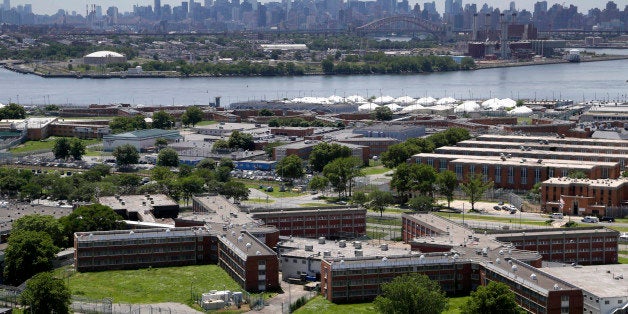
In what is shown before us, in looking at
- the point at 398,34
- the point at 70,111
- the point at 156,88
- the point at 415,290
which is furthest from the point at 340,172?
the point at 398,34

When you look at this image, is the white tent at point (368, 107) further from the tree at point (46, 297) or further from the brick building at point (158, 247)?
the tree at point (46, 297)

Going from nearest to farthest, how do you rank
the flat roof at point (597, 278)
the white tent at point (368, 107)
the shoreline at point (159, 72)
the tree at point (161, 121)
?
1. the flat roof at point (597, 278)
2. the tree at point (161, 121)
3. the white tent at point (368, 107)
4. the shoreline at point (159, 72)

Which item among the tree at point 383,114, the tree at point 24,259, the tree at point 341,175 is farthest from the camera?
the tree at point 383,114

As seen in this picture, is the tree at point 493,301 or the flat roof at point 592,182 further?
the flat roof at point 592,182

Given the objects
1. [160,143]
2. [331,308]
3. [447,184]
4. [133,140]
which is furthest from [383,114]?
[331,308]

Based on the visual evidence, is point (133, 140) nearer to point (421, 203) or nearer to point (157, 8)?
point (421, 203)

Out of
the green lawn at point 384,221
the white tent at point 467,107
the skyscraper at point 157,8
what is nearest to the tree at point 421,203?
the green lawn at point 384,221
